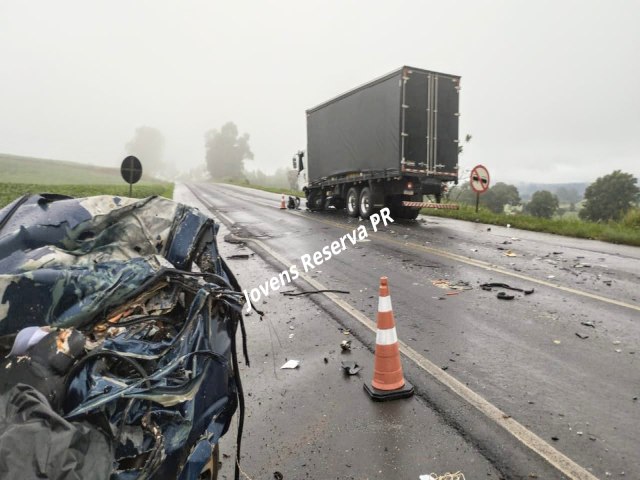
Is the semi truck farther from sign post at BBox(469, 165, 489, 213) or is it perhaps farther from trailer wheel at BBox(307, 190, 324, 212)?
trailer wheel at BBox(307, 190, 324, 212)

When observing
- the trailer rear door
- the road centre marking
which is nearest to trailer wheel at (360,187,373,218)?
the trailer rear door

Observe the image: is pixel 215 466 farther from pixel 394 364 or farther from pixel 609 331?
pixel 609 331

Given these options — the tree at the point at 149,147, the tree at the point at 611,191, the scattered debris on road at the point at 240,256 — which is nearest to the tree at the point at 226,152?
the tree at the point at 149,147

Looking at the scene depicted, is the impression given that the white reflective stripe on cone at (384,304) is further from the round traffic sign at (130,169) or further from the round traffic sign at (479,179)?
the round traffic sign at (130,169)

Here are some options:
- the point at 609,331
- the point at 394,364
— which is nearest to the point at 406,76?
the point at 609,331

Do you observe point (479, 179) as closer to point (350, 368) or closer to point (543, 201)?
point (350, 368)

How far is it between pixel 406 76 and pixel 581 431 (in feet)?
39.3

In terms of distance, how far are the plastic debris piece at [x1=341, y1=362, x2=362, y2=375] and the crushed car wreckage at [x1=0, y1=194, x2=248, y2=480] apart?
1.51m

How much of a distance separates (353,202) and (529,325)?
473 inches

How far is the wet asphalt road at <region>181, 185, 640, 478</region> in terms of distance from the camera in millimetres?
2904

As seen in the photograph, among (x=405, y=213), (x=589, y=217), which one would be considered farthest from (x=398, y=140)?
(x=589, y=217)

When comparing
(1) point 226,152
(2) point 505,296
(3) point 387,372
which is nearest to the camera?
(3) point 387,372

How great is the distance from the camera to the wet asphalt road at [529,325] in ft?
9.53

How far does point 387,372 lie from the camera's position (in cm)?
344
